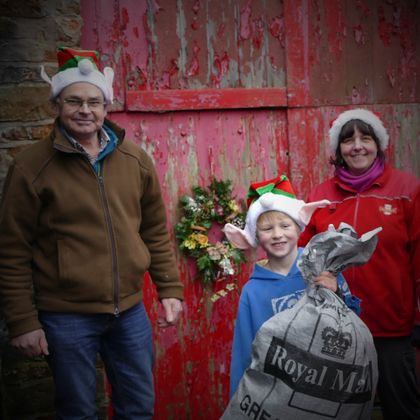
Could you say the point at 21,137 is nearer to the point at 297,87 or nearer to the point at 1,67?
the point at 1,67

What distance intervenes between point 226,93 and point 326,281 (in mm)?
1646

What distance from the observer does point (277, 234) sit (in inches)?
102

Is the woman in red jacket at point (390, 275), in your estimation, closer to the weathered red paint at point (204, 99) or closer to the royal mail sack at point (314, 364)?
the royal mail sack at point (314, 364)

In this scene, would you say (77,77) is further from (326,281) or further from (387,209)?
(387,209)

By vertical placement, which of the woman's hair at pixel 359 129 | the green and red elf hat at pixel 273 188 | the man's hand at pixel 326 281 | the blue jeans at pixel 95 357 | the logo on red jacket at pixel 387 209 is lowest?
the blue jeans at pixel 95 357

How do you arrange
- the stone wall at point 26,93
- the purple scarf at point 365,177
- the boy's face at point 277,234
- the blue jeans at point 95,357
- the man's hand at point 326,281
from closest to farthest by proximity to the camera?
the man's hand at point 326,281 < the blue jeans at point 95,357 < the boy's face at point 277,234 < the purple scarf at point 365,177 < the stone wall at point 26,93

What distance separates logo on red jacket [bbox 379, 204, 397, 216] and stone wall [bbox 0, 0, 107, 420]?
68.1 inches

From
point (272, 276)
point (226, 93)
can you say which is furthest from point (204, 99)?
point (272, 276)

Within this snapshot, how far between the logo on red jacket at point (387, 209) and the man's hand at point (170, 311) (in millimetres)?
1067

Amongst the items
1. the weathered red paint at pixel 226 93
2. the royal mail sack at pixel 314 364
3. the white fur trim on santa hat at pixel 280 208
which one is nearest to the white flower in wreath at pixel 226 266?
the weathered red paint at pixel 226 93

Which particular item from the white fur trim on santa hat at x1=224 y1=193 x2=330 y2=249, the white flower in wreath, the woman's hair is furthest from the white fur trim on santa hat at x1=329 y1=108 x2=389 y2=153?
the white flower in wreath

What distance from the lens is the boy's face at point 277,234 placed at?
259 centimetres

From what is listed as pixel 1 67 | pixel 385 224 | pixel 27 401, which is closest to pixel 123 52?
pixel 1 67

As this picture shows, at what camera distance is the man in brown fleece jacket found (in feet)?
8.00
